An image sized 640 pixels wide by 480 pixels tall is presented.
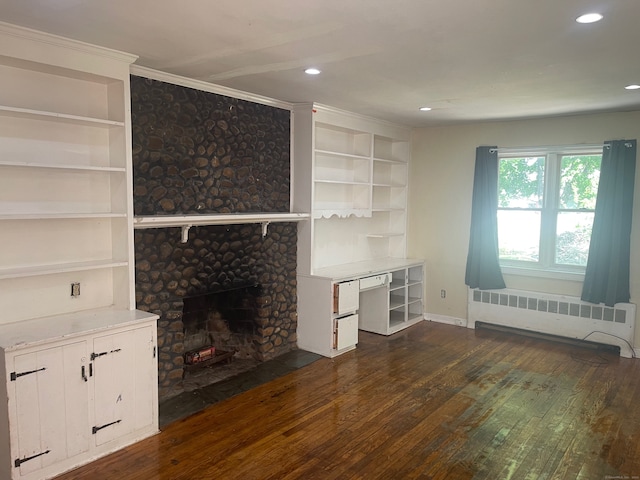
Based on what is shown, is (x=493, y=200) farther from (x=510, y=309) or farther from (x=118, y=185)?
(x=118, y=185)

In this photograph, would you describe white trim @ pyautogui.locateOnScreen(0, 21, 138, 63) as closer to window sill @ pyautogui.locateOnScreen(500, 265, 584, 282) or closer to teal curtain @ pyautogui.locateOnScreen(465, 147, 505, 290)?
teal curtain @ pyautogui.locateOnScreen(465, 147, 505, 290)

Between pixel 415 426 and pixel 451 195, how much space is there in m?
3.62

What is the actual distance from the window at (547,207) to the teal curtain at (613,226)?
0.21m

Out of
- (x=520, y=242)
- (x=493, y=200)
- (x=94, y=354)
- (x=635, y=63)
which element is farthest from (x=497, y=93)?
(x=94, y=354)

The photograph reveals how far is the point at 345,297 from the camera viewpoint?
16.6 feet

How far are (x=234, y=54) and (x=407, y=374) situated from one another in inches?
127

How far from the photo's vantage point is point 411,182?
6.71 meters

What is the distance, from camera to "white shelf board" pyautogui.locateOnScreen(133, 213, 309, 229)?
11.6 ft

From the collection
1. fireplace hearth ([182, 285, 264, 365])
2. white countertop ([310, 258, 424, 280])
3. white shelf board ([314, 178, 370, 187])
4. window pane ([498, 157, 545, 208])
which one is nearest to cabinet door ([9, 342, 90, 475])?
fireplace hearth ([182, 285, 264, 365])

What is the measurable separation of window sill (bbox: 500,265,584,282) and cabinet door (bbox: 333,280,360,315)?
212 centimetres

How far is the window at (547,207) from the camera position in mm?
5512

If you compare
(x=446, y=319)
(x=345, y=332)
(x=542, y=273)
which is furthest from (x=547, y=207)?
(x=345, y=332)

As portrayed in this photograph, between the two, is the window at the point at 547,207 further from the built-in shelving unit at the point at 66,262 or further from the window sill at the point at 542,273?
the built-in shelving unit at the point at 66,262

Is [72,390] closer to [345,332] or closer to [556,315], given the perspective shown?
[345,332]
